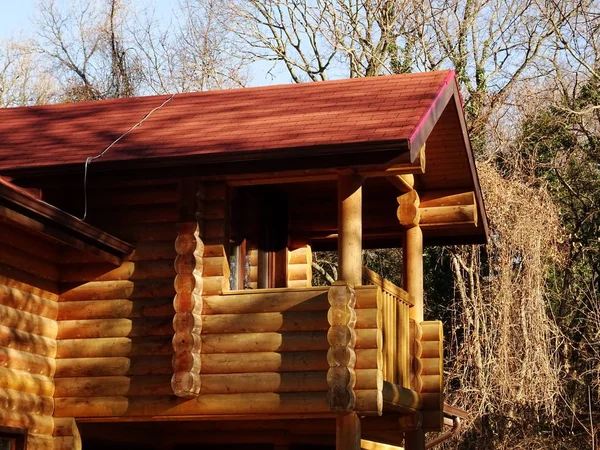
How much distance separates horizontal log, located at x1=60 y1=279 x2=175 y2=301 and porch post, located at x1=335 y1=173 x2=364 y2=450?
1707 mm

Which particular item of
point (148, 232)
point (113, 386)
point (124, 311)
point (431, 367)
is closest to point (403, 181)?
point (431, 367)

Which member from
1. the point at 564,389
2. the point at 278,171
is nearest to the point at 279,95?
the point at 278,171

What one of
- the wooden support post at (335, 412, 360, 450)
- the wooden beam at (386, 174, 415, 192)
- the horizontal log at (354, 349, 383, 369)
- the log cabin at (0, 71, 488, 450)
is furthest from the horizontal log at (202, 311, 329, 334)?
the wooden beam at (386, 174, 415, 192)

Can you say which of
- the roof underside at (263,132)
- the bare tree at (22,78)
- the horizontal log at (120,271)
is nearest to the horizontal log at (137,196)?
the roof underside at (263,132)

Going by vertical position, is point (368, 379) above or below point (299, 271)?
below

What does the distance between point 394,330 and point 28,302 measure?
354 cm

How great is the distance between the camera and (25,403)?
10016 mm

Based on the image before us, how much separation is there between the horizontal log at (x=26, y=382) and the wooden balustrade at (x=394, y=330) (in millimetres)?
3198

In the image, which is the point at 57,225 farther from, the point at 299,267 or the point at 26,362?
the point at 299,267

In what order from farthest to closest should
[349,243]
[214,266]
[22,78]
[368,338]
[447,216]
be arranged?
[22,78] → [447,216] → [214,266] → [349,243] → [368,338]

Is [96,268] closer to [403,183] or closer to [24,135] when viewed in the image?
[24,135]

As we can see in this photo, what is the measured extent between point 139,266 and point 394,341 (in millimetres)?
2590

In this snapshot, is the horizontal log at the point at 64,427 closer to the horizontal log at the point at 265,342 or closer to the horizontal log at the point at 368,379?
the horizontal log at the point at 265,342

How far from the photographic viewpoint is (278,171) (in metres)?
10.1
